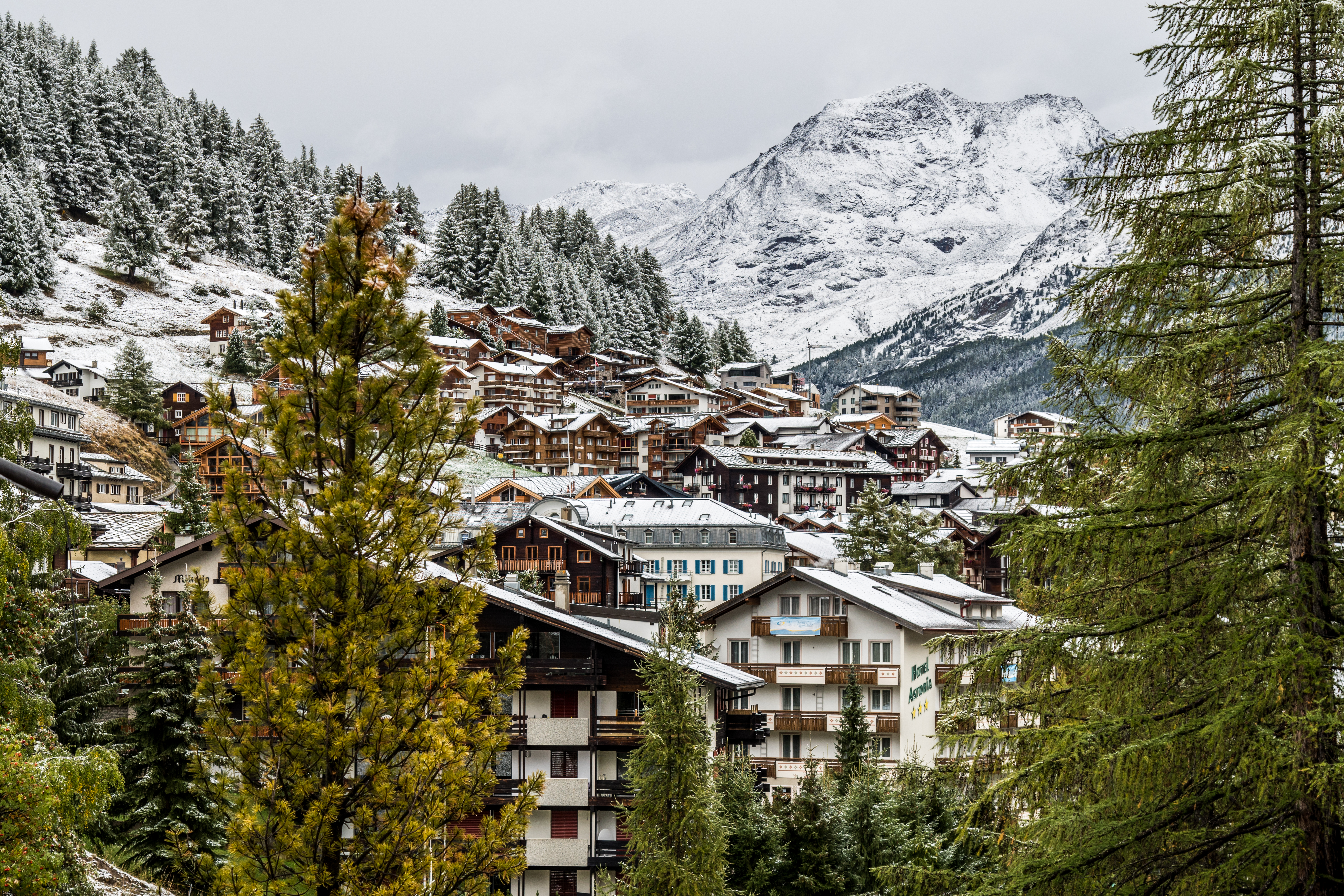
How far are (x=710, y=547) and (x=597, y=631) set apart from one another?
1883 inches

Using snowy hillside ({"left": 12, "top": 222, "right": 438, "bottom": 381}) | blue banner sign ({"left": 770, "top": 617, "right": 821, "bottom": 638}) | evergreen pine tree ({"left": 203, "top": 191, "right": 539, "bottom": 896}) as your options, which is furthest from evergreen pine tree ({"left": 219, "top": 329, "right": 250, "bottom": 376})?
evergreen pine tree ({"left": 203, "top": 191, "right": 539, "bottom": 896})

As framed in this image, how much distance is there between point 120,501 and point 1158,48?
312 feet

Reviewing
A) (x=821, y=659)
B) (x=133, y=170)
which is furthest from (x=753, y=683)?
(x=133, y=170)

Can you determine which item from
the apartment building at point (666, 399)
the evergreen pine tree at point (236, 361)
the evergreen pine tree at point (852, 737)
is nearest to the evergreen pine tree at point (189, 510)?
the evergreen pine tree at point (852, 737)

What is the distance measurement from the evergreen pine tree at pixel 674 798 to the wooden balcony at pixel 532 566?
124 feet

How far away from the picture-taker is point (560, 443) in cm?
12975

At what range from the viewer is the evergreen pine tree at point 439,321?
155250mm

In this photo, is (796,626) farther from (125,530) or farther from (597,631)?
(125,530)

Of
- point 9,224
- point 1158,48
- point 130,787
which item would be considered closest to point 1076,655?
point 1158,48

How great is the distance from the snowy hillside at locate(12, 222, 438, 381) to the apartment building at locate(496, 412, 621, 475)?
21300 mm

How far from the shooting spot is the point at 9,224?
440 feet

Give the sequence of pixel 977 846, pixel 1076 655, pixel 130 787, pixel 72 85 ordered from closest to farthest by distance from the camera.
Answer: pixel 1076 655 → pixel 977 846 → pixel 130 787 → pixel 72 85

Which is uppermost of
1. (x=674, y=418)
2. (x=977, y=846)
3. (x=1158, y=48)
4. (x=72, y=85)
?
(x=72, y=85)

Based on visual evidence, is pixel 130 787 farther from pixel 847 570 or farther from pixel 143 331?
pixel 143 331
